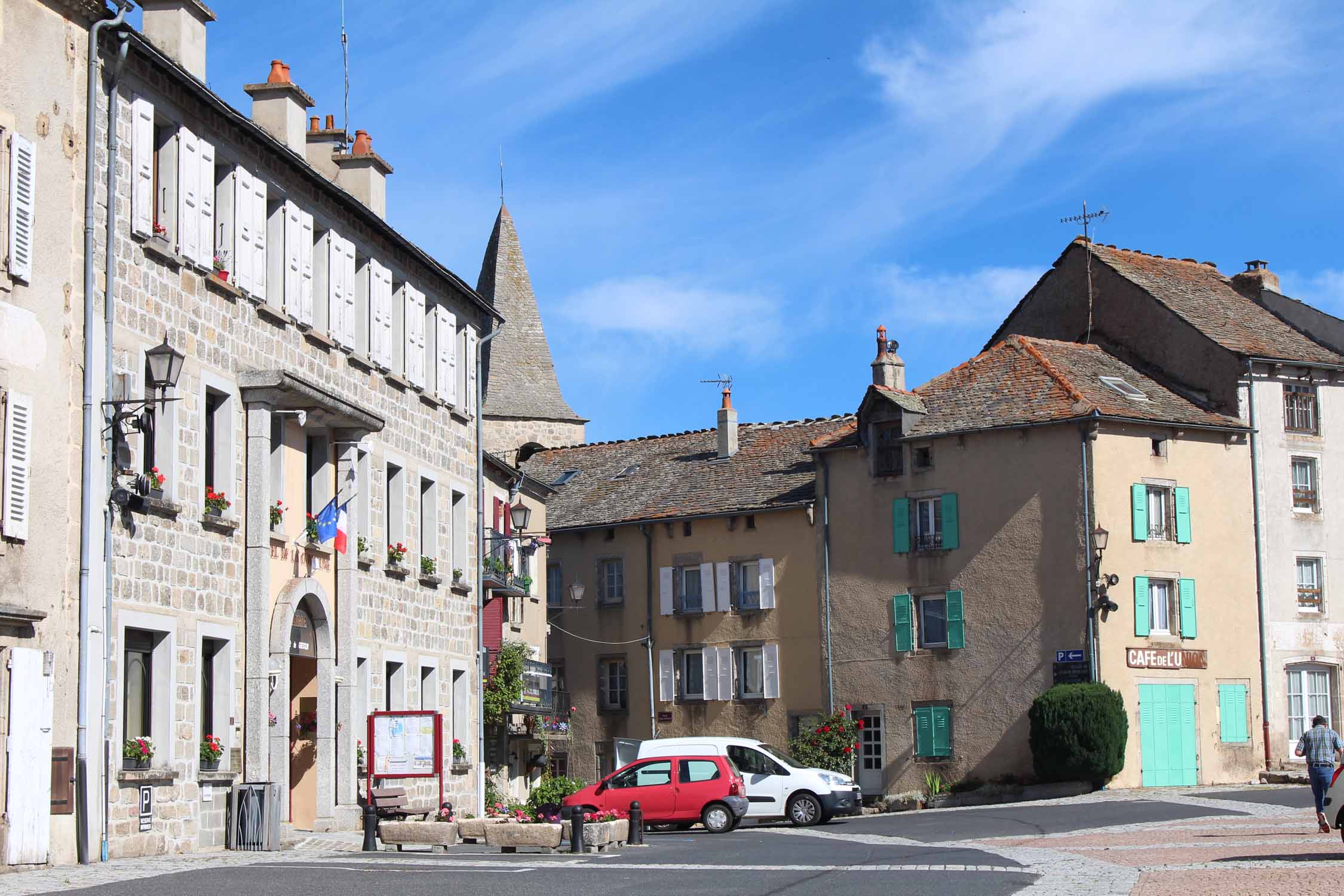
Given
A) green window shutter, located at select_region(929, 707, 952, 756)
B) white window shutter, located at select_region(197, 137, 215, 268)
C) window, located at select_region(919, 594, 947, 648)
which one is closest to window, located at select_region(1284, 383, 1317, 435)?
window, located at select_region(919, 594, 947, 648)

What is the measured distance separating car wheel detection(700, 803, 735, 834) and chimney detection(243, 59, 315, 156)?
12383 millimetres

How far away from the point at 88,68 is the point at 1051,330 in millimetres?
30966

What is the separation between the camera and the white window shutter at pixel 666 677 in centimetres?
4528

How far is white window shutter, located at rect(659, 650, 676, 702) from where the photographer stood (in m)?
45.3

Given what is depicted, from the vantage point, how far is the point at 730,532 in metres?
44.9

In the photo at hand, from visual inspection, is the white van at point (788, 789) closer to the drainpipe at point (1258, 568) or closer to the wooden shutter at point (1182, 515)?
the wooden shutter at point (1182, 515)

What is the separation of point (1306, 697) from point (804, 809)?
1464 centimetres

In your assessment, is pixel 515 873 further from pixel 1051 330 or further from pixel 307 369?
pixel 1051 330

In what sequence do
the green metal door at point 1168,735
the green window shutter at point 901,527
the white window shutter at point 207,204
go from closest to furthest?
the white window shutter at point 207,204 < the green metal door at point 1168,735 < the green window shutter at point 901,527

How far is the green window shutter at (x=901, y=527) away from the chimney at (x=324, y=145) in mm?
17542

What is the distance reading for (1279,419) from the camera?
134ft

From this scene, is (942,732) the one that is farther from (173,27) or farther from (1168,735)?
(173,27)

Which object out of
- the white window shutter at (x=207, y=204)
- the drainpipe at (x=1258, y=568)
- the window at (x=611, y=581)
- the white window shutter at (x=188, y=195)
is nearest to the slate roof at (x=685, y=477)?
the window at (x=611, y=581)

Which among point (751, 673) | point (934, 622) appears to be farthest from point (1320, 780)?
point (751, 673)
